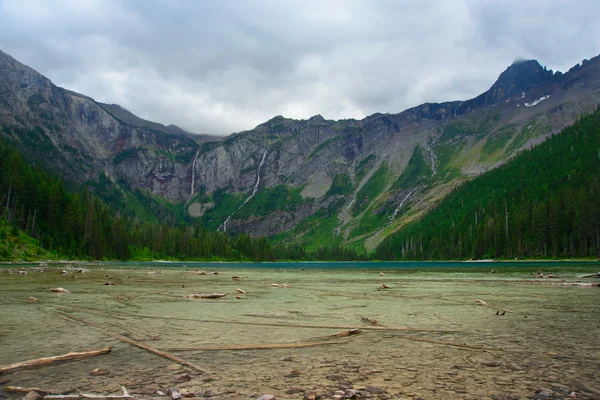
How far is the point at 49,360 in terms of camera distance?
38.1 feet

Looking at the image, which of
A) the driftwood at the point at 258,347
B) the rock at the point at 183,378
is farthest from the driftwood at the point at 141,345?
the driftwood at the point at 258,347

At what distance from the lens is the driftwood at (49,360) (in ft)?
35.5

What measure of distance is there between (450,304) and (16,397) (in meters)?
26.1

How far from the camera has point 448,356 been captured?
12844 millimetres

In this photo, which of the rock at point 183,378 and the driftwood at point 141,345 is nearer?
the rock at point 183,378

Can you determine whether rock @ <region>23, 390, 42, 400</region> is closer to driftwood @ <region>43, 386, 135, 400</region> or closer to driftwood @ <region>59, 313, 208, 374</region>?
driftwood @ <region>43, 386, 135, 400</region>

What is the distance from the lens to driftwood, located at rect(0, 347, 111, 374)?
10.8 meters

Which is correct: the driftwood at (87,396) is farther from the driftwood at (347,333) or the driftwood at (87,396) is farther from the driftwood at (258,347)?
the driftwood at (347,333)

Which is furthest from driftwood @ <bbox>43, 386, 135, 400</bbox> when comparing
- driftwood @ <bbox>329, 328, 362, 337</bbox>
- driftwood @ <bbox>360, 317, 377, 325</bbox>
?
driftwood @ <bbox>360, 317, 377, 325</bbox>

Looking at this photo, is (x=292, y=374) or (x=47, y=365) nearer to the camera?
(x=292, y=374)

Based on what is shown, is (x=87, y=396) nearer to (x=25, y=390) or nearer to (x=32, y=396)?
(x=32, y=396)

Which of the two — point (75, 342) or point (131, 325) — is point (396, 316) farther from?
point (75, 342)

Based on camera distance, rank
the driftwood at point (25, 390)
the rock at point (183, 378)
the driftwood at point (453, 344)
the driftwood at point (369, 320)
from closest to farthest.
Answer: the driftwood at point (25, 390)
the rock at point (183, 378)
the driftwood at point (453, 344)
the driftwood at point (369, 320)

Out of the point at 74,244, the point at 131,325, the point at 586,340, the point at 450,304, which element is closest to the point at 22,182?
the point at 74,244
